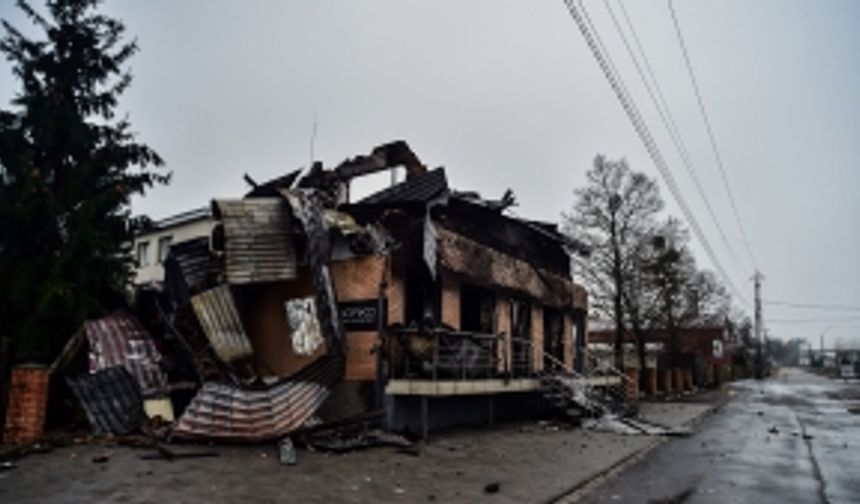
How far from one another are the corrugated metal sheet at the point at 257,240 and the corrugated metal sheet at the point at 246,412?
94.6 inches

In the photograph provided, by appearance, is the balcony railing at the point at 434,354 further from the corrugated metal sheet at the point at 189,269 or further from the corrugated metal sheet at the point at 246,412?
the corrugated metal sheet at the point at 189,269

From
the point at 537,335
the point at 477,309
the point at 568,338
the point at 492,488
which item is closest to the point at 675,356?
the point at 568,338

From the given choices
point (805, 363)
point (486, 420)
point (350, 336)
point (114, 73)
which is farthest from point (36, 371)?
point (805, 363)

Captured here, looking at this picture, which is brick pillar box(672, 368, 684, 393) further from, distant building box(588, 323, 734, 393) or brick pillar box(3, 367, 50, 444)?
brick pillar box(3, 367, 50, 444)

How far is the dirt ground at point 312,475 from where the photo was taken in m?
7.52

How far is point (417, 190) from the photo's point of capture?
14.7 m

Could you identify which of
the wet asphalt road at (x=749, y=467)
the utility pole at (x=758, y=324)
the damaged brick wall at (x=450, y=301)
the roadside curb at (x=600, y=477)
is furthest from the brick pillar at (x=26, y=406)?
the utility pole at (x=758, y=324)

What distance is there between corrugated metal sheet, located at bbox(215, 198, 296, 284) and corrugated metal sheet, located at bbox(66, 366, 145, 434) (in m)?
3.07

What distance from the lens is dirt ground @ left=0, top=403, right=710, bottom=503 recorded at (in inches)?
296

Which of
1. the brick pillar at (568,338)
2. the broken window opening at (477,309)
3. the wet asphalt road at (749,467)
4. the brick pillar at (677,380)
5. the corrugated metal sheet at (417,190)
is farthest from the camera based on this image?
the brick pillar at (677,380)

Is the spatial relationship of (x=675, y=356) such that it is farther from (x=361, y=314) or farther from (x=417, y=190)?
(x=361, y=314)

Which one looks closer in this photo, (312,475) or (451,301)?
(312,475)

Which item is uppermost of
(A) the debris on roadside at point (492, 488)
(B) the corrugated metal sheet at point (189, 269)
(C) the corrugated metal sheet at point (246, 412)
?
(B) the corrugated metal sheet at point (189, 269)

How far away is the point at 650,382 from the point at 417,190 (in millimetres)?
22371
